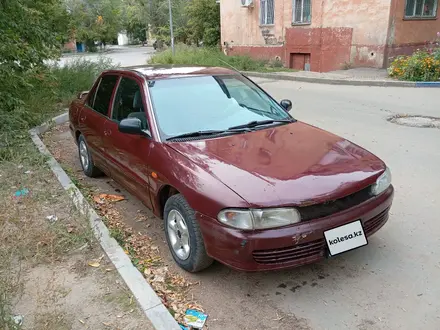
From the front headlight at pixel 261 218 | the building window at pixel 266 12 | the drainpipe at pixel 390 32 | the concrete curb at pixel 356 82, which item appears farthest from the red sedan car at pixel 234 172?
the building window at pixel 266 12

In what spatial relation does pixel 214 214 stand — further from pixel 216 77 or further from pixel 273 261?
pixel 216 77

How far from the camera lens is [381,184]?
333 centimetres

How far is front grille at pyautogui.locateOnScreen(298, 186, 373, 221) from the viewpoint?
2873 mm

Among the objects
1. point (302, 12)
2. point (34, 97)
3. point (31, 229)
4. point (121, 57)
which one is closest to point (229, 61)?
point (302, 12)

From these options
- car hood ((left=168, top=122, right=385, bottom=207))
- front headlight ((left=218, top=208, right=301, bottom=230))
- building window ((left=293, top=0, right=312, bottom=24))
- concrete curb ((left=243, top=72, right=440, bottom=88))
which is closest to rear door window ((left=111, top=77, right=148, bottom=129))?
car hood ((left=168, top=122, right=385, bottom=207))

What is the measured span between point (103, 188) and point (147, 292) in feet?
9.06

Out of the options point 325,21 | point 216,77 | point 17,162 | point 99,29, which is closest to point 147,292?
point 216,77

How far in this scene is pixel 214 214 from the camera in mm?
2914

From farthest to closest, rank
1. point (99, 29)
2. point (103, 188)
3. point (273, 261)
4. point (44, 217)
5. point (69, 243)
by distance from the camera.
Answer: point (99, 29), point (103, 188), point (44, 217), point (69, 243), point (273, 261)

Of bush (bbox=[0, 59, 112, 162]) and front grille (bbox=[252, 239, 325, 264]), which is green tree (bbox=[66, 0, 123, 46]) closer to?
bush (bbox=[0, 59, 112, 162])

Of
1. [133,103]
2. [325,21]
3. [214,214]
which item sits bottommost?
[214,214]

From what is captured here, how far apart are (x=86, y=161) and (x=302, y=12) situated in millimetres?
15389

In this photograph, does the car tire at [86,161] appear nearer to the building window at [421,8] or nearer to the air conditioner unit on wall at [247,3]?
the building window at [421,8]

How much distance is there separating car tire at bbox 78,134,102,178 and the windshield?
76.6 inches
